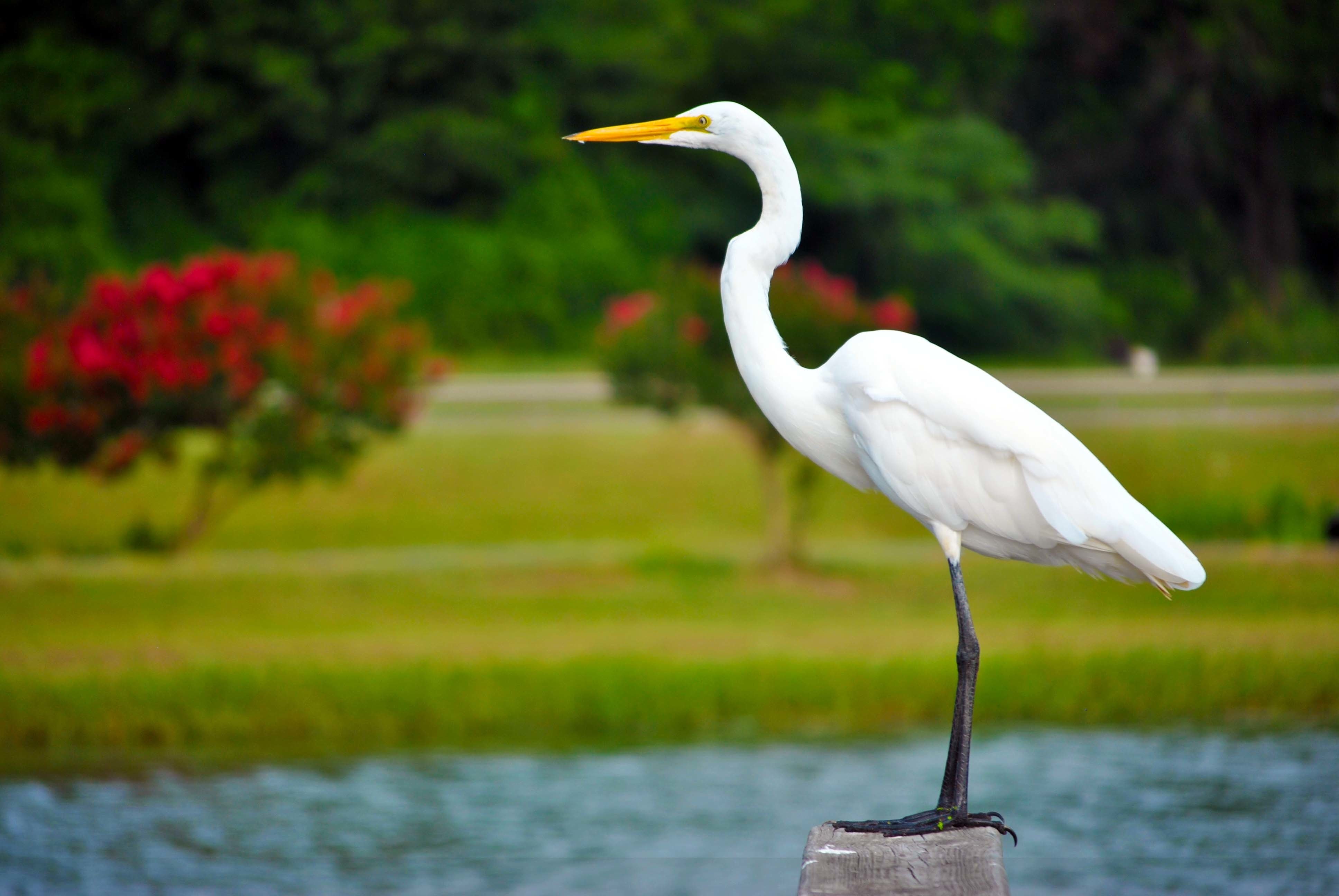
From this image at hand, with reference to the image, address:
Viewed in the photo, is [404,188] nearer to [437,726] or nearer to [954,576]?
[437,726]

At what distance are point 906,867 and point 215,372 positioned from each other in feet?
30.4

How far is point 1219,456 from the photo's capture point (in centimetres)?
1534

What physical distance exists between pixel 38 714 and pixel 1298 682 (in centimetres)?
720

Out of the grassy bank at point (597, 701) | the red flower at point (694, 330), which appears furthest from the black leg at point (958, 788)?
the red flower at point (694, 330)

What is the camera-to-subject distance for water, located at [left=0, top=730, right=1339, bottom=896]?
23.0 feet

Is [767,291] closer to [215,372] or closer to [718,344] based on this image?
[718,344]

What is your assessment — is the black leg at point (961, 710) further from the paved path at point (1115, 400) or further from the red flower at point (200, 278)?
the paved path at point (1115, 400)

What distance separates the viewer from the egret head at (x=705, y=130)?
12.0 feet

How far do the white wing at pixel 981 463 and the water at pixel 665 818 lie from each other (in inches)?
148

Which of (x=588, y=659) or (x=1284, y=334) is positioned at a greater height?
Result: (x=1284, y=334)

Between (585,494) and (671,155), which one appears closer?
(585,494)

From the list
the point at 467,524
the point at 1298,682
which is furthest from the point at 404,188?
the point at 1298,682

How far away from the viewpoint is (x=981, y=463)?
11.9 ft

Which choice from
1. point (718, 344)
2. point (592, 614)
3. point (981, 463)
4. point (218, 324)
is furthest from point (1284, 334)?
point (981, 463)
